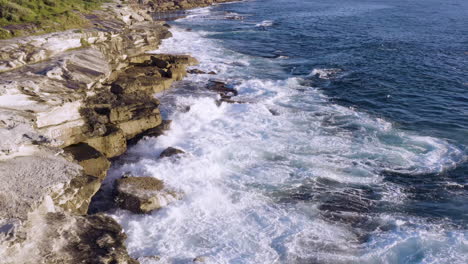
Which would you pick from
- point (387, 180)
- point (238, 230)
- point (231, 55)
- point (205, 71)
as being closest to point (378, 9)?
point (231, 55)

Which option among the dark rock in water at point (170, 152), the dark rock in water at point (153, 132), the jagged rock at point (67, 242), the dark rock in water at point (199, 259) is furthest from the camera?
the dark rock in water at point (153, 132)

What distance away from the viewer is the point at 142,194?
45.0 ft

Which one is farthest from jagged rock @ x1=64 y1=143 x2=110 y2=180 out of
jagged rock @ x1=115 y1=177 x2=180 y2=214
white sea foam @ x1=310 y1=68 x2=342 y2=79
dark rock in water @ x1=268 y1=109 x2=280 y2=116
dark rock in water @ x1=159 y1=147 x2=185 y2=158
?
white sea foam @ x1=310 y1=68 x2=342 y2=79

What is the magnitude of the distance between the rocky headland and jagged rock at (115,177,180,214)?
1.5 inches

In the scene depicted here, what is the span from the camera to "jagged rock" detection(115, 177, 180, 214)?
524 inches

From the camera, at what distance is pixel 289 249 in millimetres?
11711

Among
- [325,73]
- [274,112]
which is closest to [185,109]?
[274,112]

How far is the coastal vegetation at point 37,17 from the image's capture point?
74.9 ft

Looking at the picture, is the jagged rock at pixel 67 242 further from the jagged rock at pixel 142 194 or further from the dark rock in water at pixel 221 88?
the dark rock in water at pixel 221 88

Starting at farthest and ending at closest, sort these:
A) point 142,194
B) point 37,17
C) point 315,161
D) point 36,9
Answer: point 36,9 < point 37,17 < point 315,161 < point 142,194

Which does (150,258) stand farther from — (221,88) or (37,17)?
(37,17)

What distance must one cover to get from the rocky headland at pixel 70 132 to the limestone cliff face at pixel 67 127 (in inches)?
1.2

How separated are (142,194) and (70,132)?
4.95 m

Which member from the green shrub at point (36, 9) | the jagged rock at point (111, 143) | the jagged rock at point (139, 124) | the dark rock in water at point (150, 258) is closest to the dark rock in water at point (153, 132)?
the jagged rock at point (139, 124)
